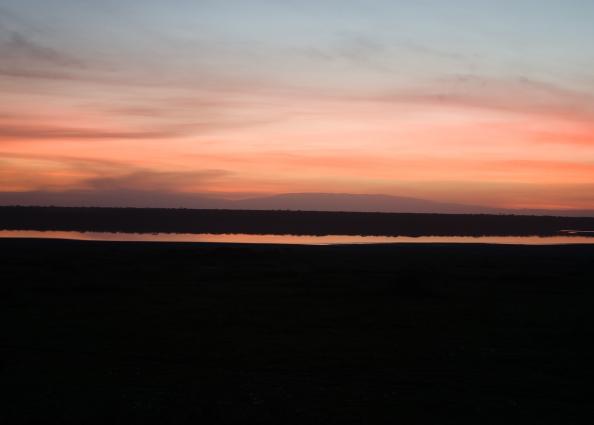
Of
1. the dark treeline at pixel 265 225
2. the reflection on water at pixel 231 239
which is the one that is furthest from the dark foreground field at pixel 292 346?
the dark treeline at pixel 265 225

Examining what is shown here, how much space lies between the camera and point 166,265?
33656 mm

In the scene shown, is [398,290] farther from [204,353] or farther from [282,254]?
[282,254]

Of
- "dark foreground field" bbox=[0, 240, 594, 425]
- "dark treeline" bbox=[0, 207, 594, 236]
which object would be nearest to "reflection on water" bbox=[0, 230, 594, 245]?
"dark treeline" bbox=[0, 207, 594, 236]

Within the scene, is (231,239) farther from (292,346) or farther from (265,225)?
(292,346)

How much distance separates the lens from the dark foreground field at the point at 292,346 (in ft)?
34.2

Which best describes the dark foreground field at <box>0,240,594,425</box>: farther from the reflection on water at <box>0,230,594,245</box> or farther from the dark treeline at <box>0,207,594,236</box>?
the dark treeline at <box>0,207,594,236</box>

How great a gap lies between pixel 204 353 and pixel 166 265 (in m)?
A: 19.8

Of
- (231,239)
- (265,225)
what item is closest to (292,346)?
(231,239)

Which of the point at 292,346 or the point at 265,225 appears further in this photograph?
the point at 265,225

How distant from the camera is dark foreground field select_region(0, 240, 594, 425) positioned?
34.2ft

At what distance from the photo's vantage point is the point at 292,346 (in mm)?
15180

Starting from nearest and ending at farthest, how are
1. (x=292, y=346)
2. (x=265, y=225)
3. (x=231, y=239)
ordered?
(x=292, y=346) < (x=231, y=239) < (x=265, y=225)

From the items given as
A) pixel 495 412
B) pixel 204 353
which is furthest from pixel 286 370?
pixel 495 412

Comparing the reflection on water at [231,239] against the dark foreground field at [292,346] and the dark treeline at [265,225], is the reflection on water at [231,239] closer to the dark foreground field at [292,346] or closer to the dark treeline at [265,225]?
the dark treeline at [265,225]
